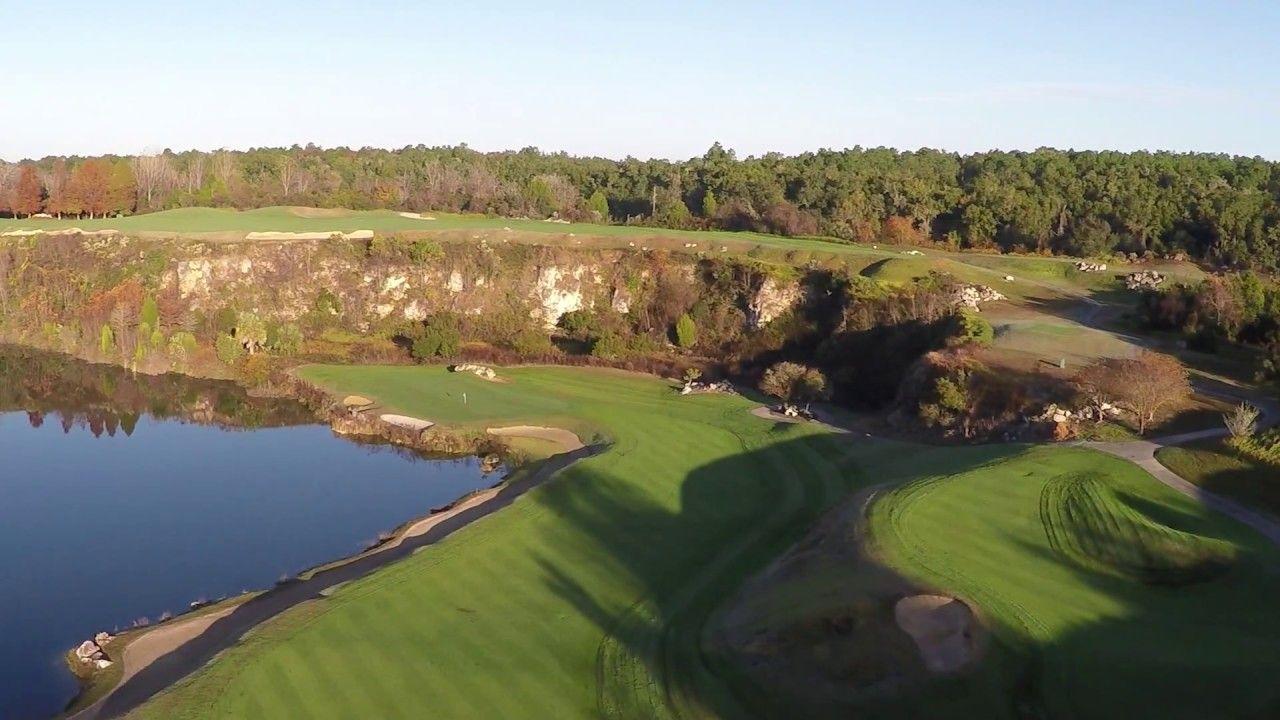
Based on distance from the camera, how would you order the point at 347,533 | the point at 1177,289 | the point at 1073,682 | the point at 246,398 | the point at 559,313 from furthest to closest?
the point at 559,313 < the point at 246,398 < the point at 1177,289 < the point at 347,533 < the point at 1073,682

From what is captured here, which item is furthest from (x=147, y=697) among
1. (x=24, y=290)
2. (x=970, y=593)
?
(x=24, y=290)

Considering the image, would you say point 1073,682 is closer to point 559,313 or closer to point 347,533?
point 347,533

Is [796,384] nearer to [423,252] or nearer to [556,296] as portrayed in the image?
[556,296]

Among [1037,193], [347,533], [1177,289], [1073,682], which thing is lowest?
[347,533]

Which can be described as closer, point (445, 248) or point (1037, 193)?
point (445, 248)

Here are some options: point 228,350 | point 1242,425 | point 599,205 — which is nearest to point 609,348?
point 228,350

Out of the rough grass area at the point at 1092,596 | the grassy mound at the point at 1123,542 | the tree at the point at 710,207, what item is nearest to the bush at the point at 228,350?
the tree at the point at 710,207

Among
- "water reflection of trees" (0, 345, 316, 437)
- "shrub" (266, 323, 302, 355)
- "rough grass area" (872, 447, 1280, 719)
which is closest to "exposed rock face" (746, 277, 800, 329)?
"water reflection of trees" (0, 345, 316, 437)

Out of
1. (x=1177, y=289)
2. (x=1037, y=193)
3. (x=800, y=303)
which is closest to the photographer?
(x=1177, y=289)

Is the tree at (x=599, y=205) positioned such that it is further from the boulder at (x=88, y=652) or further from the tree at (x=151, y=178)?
the boulder at (x=88, y=652)
